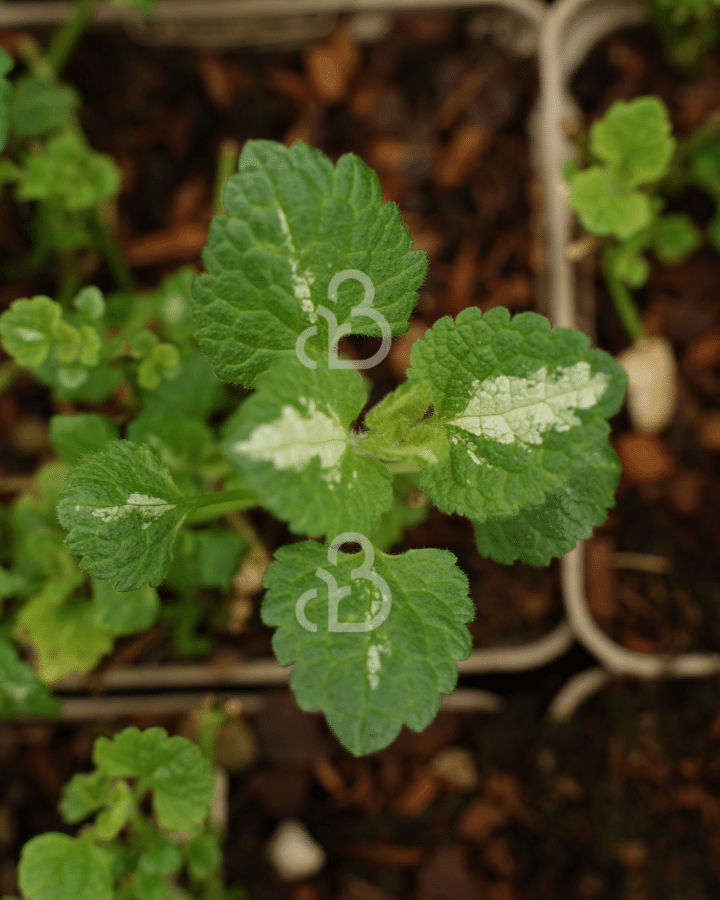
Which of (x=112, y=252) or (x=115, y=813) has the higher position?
(x=112, y=252)

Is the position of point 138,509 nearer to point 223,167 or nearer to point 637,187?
point 223,167

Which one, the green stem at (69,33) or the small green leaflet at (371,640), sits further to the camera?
the green stem at (69,33)

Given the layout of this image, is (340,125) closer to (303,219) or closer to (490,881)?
(303,219)

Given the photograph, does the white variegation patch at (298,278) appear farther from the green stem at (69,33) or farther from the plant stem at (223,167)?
the green stem at (69,33)

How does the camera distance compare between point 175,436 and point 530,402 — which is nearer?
point 530,402

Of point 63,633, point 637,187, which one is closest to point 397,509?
point 63,633

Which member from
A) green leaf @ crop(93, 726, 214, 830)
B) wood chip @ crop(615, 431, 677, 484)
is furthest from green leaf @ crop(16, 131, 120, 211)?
wood chip @ crop(615, 431, 677, 484)

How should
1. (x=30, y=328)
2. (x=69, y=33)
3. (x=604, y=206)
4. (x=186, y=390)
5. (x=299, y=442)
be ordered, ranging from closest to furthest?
1. (x=299, y=442)
2. (x=30, y=328)
3. (x=186, y=390)
4. (x=604, y=206)
5. (x=69, y=33)

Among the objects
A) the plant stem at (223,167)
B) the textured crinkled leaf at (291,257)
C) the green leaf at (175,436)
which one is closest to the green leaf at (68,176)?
the plant stem at (223,167)
